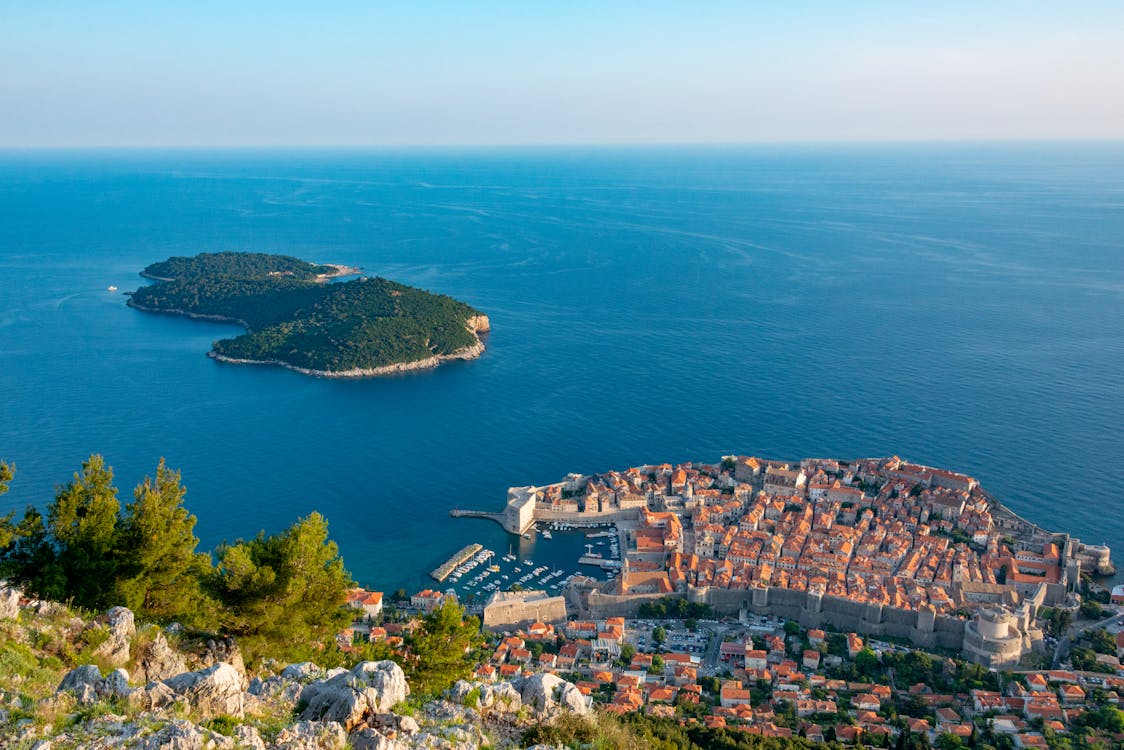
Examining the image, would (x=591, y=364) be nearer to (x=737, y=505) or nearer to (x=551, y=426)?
(x=551, y=426)

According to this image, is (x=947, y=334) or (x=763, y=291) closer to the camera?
(x=947, y=334)

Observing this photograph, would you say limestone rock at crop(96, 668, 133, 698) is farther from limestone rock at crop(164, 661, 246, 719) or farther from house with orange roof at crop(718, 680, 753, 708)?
house with orange roof at crop(718, 680, 753, 708)

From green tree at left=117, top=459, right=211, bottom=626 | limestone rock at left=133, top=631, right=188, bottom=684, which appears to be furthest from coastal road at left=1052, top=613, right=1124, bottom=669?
limestone rock at left=133, top=631, right=188, bottom=684

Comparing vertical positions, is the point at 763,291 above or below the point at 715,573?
above

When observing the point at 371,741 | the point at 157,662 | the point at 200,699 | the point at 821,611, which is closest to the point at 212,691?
the point at 200,699

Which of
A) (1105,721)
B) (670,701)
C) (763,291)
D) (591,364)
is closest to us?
(1105,721)

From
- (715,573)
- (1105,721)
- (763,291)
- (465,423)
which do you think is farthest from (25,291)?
(1105,721)
